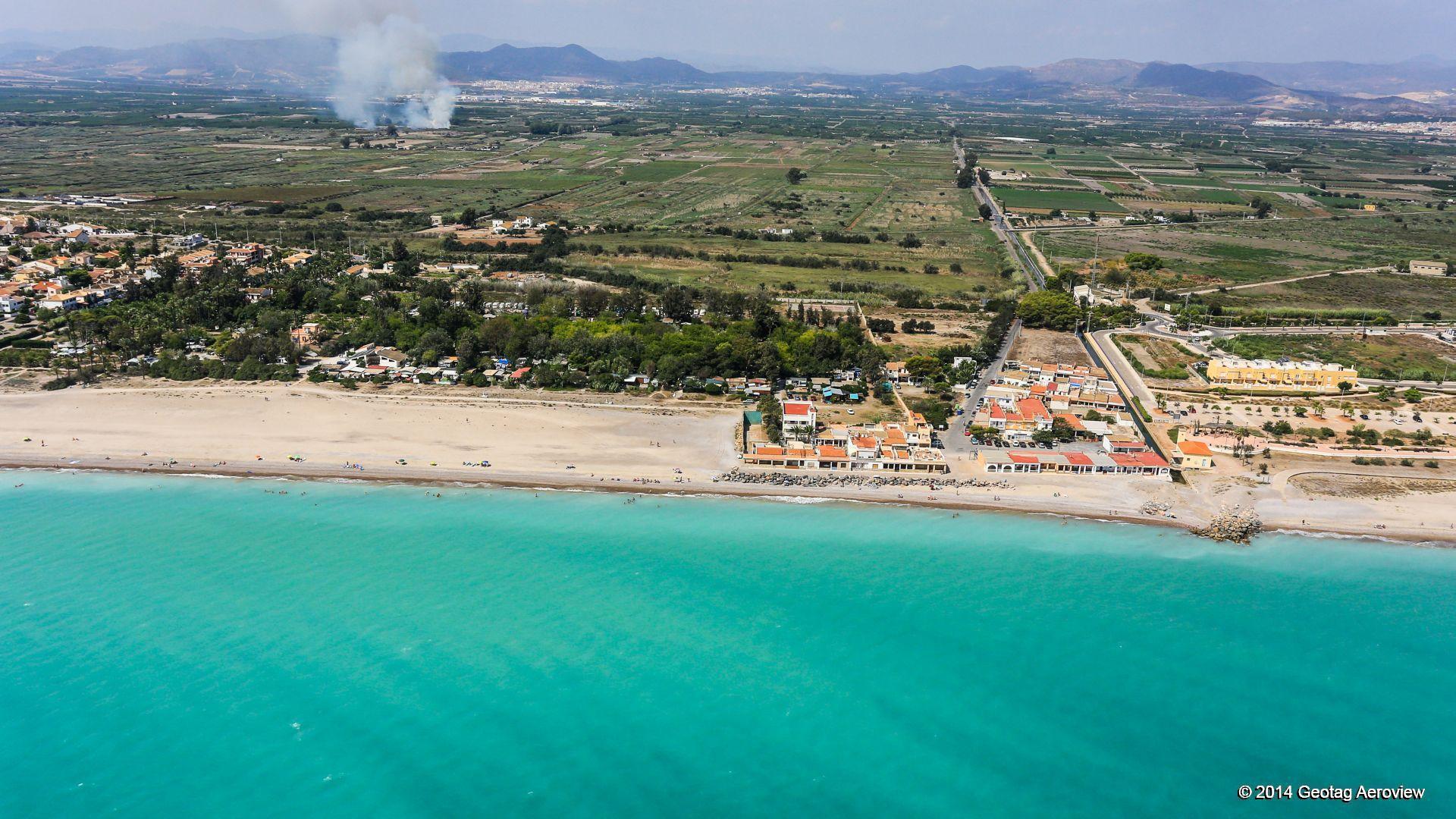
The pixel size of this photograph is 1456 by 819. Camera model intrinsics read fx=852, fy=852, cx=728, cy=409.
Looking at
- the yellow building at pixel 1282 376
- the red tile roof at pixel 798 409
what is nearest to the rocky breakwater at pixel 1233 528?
the red tile roof at pixel 798 409

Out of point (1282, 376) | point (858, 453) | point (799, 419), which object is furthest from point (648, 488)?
point (1282, 376)

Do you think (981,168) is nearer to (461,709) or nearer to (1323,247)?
(1323,247)

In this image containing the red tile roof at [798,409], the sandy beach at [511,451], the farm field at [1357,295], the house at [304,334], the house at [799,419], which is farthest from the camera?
the farm field at [1357,295]

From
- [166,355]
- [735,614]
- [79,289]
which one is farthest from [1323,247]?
[79,289]

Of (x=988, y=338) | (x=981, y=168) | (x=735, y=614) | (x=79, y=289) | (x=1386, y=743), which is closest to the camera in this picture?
(x=1386, y=743)

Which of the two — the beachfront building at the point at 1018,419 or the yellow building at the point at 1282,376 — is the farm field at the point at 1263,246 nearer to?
the yellow building at the point at 1282,376
